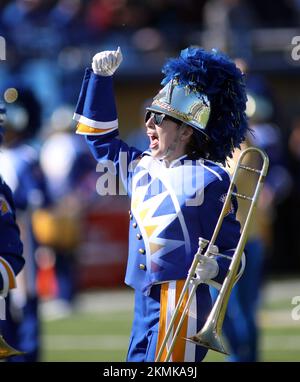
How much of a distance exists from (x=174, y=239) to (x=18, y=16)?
11644 millimetres

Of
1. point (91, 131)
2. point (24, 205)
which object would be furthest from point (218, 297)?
point (24, 205)

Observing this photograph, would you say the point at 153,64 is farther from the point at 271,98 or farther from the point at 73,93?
the point at 271,98

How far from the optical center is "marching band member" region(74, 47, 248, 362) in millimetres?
5258

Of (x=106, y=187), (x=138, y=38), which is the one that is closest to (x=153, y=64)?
(x=138, y=38)

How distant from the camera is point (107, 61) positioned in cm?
542

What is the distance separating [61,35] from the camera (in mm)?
16188

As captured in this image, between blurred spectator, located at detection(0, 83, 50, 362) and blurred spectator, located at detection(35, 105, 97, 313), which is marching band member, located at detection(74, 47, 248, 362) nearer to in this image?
blurred spectator, located at detection(0, 83, 50, 362)

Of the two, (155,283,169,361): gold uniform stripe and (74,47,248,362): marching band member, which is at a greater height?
(74,47,248,362): marching band member

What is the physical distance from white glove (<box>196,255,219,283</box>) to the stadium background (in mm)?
8331

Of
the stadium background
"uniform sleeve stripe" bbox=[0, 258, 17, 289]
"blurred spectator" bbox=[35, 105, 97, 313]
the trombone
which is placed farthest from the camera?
the stadium background

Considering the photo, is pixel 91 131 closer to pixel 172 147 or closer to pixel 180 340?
pixel 172 147

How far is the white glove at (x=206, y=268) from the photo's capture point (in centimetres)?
504

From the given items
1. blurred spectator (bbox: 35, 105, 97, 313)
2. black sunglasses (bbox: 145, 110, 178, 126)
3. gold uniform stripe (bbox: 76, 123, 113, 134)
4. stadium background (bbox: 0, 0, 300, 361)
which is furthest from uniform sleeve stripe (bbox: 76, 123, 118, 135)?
stadium background (bbox: 0, 0, 300, 361)

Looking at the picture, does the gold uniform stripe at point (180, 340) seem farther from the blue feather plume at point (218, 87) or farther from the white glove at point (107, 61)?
the white glove at point (107, 61)
